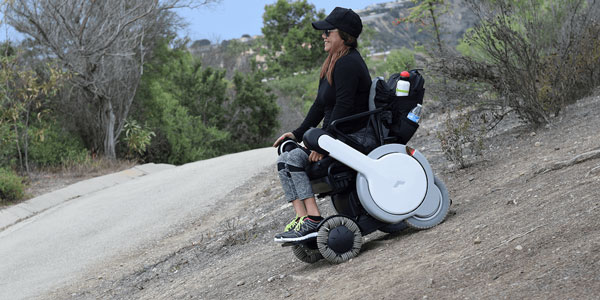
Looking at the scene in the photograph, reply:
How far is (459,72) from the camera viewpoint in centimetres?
881

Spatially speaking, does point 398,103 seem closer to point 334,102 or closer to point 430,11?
point 334,102

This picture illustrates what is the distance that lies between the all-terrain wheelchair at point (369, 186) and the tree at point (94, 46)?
47.3ft

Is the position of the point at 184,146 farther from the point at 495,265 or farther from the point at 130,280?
the point at 495,265

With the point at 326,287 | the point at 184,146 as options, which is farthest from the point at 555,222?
the point at 184,146

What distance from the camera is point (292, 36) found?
51406 millimetres

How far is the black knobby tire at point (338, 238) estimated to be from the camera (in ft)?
15.6

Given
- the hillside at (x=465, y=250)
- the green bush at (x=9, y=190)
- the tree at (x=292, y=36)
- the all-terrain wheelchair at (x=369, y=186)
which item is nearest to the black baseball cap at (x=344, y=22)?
the all-terrain wheelchair at (x=369, y=186)

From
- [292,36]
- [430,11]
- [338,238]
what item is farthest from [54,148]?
A: [292,36]

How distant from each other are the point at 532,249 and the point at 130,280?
4557mm

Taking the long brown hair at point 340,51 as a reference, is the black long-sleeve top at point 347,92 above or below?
below

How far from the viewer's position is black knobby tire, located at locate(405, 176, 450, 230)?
4.96 meters

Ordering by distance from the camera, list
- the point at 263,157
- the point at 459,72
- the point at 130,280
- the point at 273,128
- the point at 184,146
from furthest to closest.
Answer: the point at 273,128, the point at 184,146, the point at 263,157, the point at 459,72, the point at 130,280

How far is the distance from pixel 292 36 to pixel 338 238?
47.4m

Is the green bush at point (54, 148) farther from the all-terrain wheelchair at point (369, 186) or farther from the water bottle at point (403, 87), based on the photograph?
the water bottle at point (403, 87)
